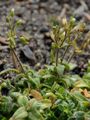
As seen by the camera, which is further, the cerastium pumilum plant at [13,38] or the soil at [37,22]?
the soil at [37,22]

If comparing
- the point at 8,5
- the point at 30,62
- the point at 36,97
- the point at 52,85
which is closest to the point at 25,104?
the point at 36,97

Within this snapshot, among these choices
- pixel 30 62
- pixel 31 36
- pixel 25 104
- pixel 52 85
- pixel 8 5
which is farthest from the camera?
pixel 8 5

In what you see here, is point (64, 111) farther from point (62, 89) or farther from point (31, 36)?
point (31, 36)

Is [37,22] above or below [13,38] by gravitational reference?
below

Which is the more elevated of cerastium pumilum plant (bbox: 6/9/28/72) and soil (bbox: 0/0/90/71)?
cerastium pumilum plant (bbox: 6/9/28/72)

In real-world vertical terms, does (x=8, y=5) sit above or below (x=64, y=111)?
above

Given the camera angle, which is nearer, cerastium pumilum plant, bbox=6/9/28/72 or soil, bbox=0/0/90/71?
cerastium pumilum plant, bbox=6/9/28/72

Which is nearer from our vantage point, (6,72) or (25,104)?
(25,104)

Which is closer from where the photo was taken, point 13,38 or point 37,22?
point 13,38
